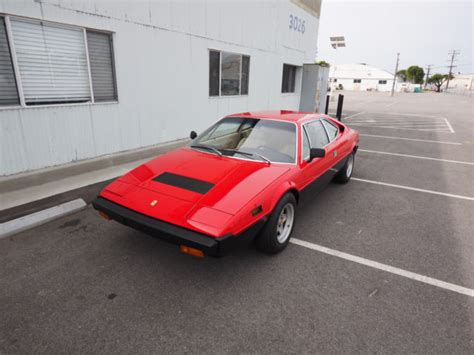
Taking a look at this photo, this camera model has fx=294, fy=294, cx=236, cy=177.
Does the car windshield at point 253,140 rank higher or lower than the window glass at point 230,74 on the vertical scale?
lower

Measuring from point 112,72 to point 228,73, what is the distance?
13.7ft

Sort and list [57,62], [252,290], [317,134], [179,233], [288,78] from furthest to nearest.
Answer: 1. [288,78]
2. [57,62]
3. [317,134]
4. [252,290]
5. [179,233]

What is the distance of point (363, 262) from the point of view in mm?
3184

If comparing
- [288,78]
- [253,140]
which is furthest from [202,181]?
[288,78]

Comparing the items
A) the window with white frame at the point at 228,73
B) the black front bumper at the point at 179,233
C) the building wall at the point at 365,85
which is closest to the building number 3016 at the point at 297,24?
the window with white frame at the point at 228,73

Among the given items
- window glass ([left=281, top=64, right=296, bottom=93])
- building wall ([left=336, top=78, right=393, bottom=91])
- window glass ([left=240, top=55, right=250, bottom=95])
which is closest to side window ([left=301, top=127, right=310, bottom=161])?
window glass ([left=240, top=55, right=250, bottom=95])

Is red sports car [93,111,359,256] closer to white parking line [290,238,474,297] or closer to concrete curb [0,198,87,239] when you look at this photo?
white parking line [290,238,474,297]

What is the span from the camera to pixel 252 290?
8.87 ft

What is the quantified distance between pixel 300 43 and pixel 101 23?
405 inches

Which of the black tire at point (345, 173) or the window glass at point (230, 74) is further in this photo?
the window glass at point (230, 74)

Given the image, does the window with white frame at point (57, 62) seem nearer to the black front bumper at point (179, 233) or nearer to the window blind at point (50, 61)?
the window blind at point (50, 61)

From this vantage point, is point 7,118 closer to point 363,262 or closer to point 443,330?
point 363,262

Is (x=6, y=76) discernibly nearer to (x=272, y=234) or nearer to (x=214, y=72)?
(x=272, y=234)

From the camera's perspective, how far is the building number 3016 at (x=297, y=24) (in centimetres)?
1254
